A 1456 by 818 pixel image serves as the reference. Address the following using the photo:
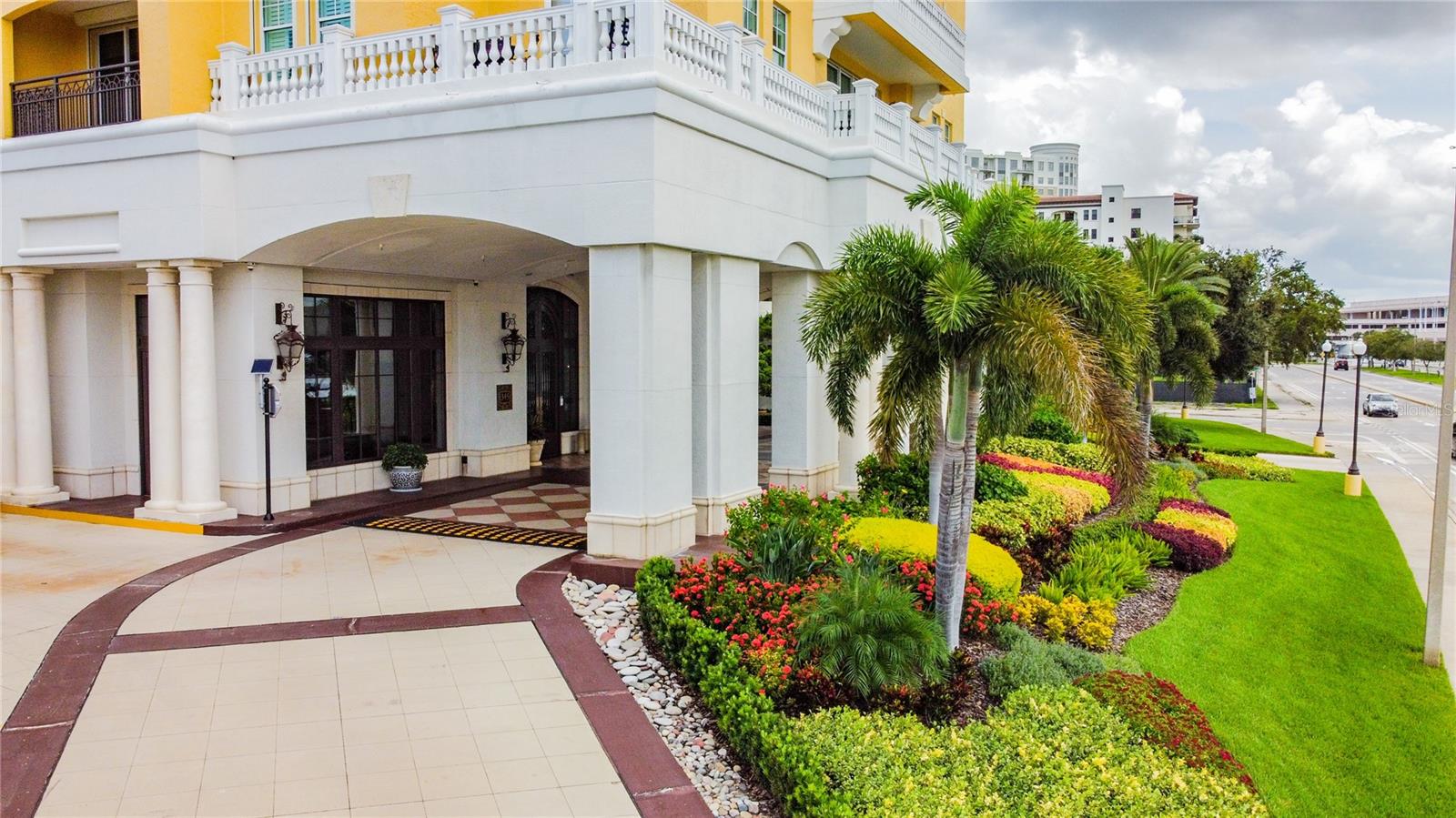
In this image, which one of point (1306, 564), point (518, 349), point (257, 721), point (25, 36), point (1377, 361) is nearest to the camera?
point (257, 721)

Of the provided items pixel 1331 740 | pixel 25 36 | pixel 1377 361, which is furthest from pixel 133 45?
pixel 1377 361

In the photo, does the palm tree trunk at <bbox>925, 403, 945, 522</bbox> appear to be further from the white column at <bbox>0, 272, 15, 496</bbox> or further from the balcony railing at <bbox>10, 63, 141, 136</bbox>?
the white column at <bbox>0, 272, 15, 496</bbox>

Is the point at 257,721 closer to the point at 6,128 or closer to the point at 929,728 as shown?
the point at 929,728

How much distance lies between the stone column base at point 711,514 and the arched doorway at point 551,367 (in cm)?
736

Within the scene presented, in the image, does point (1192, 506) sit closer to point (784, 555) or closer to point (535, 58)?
point (784, 555)

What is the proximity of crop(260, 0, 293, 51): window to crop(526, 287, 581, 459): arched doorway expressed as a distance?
6.15 m

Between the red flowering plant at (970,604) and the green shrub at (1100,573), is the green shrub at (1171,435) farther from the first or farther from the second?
the red flowering plant at (970,604)

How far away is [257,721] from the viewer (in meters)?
7.06

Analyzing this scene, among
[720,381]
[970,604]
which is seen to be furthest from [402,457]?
[970,604]

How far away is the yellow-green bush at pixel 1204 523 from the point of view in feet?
47.8

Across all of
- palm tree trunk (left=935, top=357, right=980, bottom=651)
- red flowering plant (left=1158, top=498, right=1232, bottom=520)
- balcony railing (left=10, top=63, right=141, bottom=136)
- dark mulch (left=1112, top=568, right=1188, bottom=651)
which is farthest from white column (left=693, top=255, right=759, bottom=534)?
balcony railing (left=10, top=63, right=141, bottom=136)

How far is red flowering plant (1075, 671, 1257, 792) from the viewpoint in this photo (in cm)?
684

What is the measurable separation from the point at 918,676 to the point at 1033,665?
3.56ft

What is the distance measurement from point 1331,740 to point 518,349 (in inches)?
523
